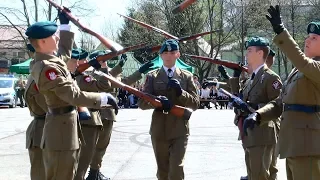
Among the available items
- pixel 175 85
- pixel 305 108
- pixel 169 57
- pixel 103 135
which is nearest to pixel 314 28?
pixel 305 108

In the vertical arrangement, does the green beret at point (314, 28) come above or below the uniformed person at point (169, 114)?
above

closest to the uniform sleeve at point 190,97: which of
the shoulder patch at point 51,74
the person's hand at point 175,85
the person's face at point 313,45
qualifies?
the person's hand at point 175,85

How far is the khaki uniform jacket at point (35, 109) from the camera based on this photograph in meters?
5.91

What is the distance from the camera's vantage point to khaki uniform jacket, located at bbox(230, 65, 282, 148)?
6.44 metres

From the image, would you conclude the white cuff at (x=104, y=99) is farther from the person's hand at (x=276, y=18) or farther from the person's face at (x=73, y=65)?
the person's face at (x=73, y=65)

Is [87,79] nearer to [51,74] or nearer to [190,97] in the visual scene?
[190,97]

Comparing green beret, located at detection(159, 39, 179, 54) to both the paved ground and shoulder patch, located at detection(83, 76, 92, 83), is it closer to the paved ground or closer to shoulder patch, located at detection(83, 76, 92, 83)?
shoulder patch, located at detection(83, 76, 92, 83)

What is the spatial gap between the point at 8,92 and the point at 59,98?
86.9 ft

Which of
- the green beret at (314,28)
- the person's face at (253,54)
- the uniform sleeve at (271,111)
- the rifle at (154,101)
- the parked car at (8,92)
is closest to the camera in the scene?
the green beret at (314,28)

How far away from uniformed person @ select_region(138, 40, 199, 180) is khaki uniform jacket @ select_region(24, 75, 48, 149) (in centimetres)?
140

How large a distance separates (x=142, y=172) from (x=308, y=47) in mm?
4421

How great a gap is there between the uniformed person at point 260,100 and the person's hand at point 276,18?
161 centimetres

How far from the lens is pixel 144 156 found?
35.4 feet

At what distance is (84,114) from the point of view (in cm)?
602
